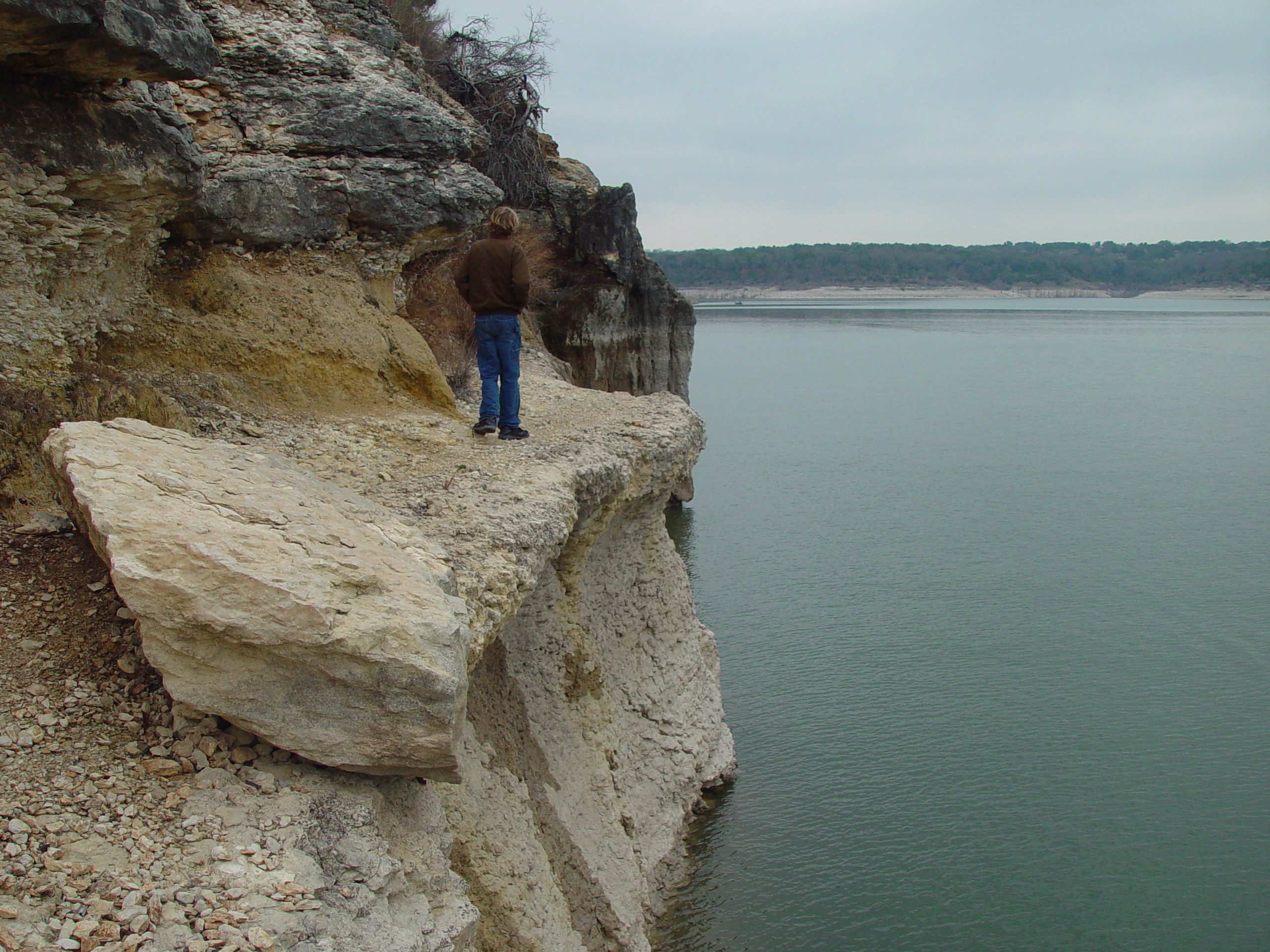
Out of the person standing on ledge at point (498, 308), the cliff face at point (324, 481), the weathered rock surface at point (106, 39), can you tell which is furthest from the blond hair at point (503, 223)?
the weathered rock surface at point (106, 39)

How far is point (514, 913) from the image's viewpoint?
7.13 m

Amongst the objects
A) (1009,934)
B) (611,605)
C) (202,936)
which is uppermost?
(202,936)

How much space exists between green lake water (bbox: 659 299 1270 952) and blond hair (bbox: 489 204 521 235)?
6.67 metres

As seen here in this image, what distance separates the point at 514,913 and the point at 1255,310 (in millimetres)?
135894

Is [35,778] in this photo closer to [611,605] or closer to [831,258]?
[611,605]

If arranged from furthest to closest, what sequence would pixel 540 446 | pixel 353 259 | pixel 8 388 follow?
pixel 353 259 < pixel 540 446 < pixel 8 388

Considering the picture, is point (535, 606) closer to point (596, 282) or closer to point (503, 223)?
point (503, 223)

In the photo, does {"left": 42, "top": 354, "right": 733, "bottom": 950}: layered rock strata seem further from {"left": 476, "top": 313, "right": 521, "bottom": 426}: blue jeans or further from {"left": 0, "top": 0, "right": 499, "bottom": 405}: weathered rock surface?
{"left": 0, "top": 0, "right": 499, "bottom": 405}: weathered rock surface

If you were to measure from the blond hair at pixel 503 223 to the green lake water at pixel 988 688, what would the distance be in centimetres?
667

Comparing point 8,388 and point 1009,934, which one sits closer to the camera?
point 8,388

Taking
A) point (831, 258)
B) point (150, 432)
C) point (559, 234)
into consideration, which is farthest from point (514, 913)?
point (831, 258)

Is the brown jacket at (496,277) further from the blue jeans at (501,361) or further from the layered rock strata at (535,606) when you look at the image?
the layered rock strata at (535,606)

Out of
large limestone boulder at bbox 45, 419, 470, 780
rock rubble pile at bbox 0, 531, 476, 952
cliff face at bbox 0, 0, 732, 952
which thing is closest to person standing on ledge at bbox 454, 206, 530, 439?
cliff face at bbox 0, 0, 732, 952

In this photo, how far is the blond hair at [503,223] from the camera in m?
8.55
